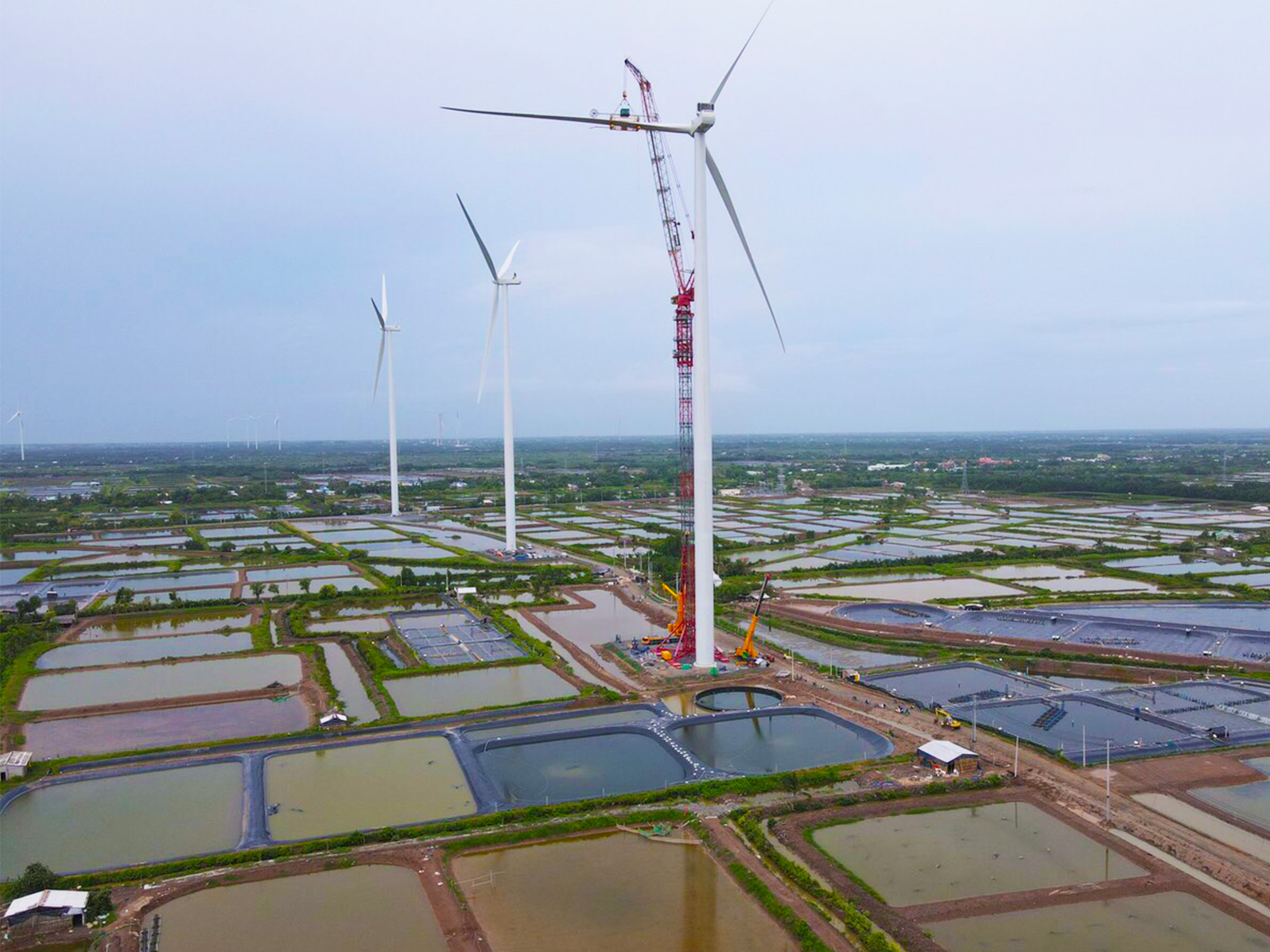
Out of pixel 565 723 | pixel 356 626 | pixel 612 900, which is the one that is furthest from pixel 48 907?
pixel 356 626

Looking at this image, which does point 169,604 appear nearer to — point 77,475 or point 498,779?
point 498,779

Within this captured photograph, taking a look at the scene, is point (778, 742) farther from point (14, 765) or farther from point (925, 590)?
point (925, 590)

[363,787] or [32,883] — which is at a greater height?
[32,883]

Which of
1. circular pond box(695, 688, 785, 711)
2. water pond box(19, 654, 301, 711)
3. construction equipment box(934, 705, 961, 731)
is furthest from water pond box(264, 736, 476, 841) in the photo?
construction equipment box(934, 705, 961, 731)

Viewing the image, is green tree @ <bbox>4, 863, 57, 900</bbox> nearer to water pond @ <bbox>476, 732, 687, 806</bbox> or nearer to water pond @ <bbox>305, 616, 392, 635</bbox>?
water pond @ <bbox>476, 732, 687, 806</bbox>

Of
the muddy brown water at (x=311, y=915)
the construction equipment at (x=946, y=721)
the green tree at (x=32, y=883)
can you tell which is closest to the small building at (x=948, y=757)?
the construction equipment at (x=946, y=721)

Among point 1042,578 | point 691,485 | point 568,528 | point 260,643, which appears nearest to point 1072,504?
point 1042,578
